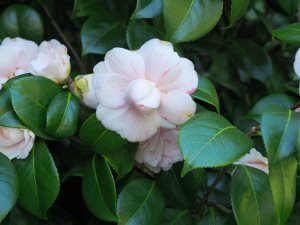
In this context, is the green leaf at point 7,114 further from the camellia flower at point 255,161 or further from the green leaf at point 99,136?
the camellia flower at point 255,161

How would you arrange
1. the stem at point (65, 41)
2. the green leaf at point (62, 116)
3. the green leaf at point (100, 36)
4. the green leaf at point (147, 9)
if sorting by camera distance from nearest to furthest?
the green leaf at point (62, 116) → the green leaf at point (147, 9) → the green leaf at point (100, 36) → the stem at point (65, 41)

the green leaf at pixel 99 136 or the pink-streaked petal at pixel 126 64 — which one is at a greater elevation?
the pink-streaked petal at pixel 126 64

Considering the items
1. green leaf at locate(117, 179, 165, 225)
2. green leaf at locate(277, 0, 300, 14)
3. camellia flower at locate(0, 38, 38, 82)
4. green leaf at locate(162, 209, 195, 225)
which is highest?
green leaf at locate(277, 0, 300, 14)

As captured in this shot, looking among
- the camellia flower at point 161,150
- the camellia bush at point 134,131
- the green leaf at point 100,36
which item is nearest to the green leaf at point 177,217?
the camellia bush at point 134,131

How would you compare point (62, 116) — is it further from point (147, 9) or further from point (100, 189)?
point (147, 9)

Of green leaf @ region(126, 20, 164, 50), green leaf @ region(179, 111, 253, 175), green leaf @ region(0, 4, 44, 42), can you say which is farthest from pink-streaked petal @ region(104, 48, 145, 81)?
green leaf @ region(0, 4, 44, 42)

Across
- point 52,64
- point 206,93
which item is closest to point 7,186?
point 52,64

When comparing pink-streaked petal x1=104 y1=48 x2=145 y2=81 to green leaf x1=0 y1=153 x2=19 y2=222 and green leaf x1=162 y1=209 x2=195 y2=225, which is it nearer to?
green leaf x1=0 y1=153 x2=19 y2=222
